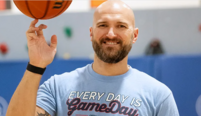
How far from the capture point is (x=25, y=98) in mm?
1162

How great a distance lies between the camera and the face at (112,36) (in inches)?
50.4

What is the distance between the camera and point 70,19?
3.41 metres

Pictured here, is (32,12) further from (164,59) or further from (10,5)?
(10,5)

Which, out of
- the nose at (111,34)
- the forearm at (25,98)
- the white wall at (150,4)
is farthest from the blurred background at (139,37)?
the forearm at (25,98)

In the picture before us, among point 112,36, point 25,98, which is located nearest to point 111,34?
point 112,36

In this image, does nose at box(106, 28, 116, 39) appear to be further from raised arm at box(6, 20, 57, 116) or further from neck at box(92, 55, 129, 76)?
raised arm at box(6, 20, 57, 116)

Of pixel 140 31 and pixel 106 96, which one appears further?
pixel 140 31

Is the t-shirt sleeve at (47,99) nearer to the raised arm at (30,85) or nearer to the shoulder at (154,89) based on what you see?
the raised arm at (30,85)

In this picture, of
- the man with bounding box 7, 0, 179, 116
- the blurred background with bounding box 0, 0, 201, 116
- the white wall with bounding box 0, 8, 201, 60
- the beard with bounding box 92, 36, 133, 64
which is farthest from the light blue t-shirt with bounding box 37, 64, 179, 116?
the white wall with bounding box 0, 8, 201, 60

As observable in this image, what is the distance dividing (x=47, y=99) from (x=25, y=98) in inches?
5.9

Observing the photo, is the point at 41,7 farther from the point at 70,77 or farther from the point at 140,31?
the point at 140,31

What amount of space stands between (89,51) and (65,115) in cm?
218

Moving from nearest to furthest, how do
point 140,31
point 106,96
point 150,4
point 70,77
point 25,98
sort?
point 25,98, point 106,96, point 70,77, point 140,31, point 150,4

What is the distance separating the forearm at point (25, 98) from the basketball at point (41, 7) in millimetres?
295
